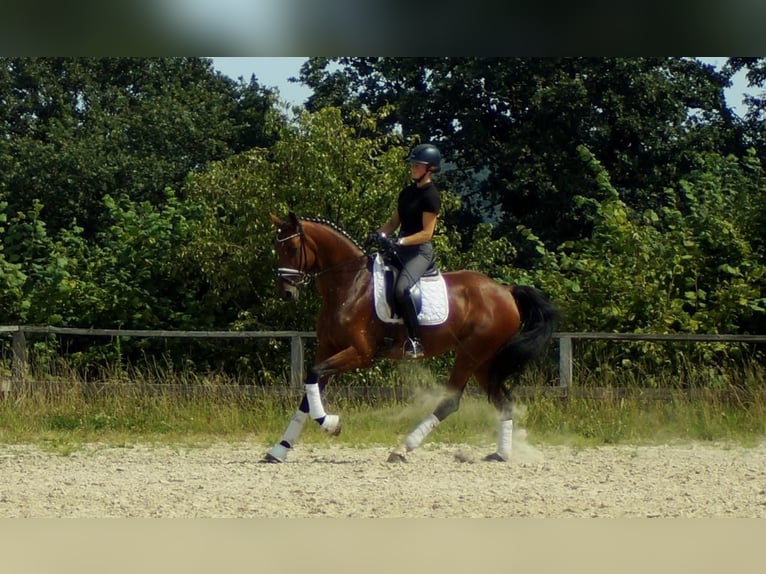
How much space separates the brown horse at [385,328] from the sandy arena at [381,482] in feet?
1.34

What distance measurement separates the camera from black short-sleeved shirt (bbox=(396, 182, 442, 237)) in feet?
32.1

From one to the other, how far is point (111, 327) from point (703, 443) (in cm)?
861

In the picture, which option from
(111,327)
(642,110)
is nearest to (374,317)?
(111,327)

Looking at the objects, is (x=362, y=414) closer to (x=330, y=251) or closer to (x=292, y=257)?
(x=330, y=251)

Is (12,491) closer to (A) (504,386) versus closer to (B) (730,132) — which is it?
(A) (504,386)

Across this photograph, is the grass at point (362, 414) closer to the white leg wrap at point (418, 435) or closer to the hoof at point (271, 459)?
the white leg wrap at point (418, 435)

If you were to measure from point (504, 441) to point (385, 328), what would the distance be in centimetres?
140

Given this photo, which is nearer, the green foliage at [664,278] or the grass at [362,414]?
the grass at [362,414]

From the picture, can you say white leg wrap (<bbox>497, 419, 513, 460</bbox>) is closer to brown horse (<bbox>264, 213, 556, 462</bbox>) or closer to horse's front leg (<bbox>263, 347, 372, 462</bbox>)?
brown horse (<bbox>264, 213, 556, 462</bbox>)

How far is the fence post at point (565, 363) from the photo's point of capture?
43.7ft

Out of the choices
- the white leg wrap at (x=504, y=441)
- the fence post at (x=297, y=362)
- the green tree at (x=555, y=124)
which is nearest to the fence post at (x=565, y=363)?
the fence post at (x=297, y=362)

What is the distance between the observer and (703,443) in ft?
38.0

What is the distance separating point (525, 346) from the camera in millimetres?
10398

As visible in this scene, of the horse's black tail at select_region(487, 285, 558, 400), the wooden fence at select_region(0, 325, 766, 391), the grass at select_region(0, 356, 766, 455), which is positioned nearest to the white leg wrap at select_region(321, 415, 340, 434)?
A: the grass at select_region(0, 356, 766, 455)
